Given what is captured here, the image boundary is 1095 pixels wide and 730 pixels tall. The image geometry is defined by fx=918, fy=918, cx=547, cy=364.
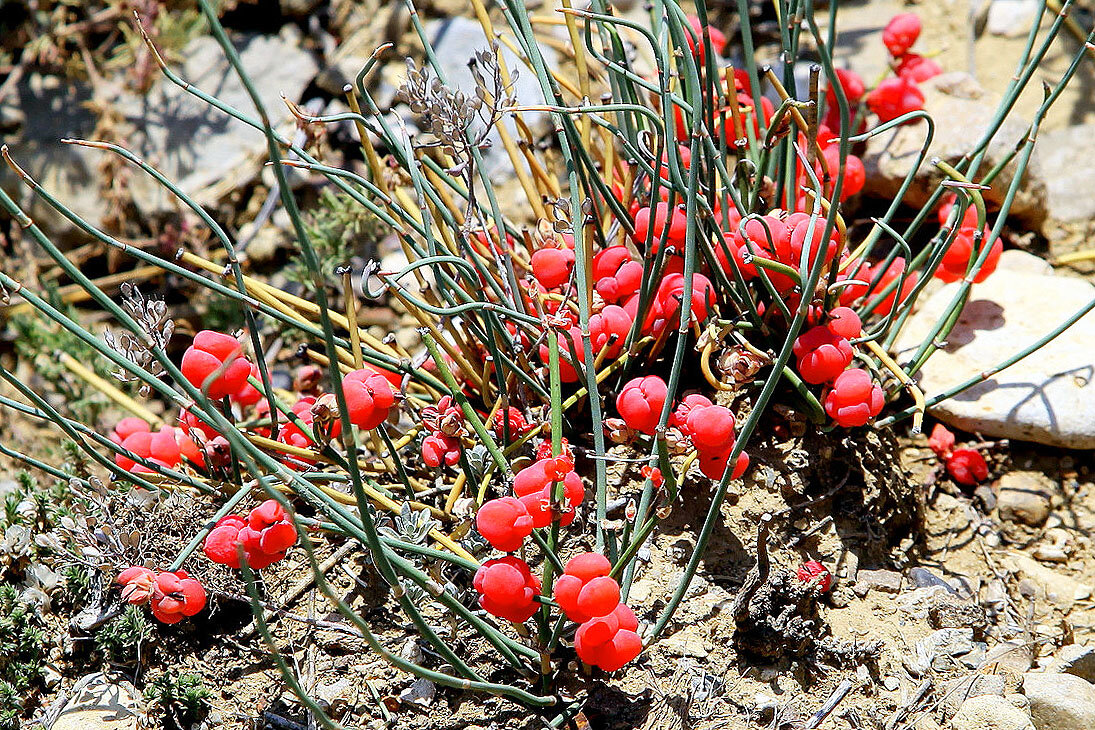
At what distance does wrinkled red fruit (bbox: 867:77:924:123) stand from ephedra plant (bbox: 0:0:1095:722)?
0.41 metres

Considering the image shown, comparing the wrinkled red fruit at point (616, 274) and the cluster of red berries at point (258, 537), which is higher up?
the wrinkled red fruit at point (616, 274)

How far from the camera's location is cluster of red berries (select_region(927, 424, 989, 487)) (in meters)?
1.78

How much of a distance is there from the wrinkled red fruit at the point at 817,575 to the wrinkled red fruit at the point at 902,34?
1.22 m

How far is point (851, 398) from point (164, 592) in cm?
104

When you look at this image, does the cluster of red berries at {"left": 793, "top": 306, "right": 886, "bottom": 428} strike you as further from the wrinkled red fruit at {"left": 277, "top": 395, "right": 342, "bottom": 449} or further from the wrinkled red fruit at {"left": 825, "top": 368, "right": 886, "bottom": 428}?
the wrinkled red fruit at {"left": 277, "top": 395, "right": 342, "bottom": 449}

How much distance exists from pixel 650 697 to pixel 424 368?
691 millimetres

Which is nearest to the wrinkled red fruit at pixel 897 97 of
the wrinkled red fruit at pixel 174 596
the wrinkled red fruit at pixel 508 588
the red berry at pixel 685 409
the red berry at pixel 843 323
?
the red berry at pixel 843 323

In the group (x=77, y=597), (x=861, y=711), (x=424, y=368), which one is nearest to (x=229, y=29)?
(x=424, y=368)

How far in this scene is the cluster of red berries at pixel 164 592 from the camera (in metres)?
1.29

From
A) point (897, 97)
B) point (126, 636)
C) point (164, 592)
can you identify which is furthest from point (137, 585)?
point (897, 97)

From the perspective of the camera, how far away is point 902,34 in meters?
2.04

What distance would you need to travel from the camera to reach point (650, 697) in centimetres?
136

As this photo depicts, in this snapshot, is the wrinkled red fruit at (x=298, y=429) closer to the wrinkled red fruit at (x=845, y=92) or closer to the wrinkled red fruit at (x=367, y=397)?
the wrinkled red fruit at (x=367, y=397)

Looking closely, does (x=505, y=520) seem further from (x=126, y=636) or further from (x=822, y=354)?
(x=126, y=636)
